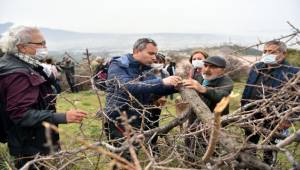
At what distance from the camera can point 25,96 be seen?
10.3 feet

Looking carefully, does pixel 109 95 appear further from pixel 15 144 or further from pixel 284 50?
pixel 284 50

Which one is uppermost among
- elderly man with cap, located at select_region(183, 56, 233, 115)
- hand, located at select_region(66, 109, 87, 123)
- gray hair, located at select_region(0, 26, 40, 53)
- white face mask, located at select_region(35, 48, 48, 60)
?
gray hair, located at select_region(0, 26, 40, 53)

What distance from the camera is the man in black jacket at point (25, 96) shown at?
3137 mm

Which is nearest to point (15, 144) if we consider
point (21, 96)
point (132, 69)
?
point (21, 96)

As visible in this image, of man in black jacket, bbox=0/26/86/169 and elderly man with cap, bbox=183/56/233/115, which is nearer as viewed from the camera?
man in black jacket, bbox=0/26/86/169

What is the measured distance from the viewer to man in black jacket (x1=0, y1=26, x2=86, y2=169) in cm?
314

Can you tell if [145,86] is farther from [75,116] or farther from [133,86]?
[75,116]

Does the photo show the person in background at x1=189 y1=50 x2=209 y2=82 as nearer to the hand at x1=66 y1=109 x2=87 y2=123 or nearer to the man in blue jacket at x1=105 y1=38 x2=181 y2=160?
the man in blue jacket at x1=105 y1=38 x2=181 y2=160

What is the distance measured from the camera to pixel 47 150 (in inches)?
135

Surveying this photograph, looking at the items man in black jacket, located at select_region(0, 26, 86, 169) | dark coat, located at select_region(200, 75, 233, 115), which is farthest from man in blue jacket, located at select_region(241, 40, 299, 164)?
man in black jacket, located at select_region(0, 26, 86, 169)

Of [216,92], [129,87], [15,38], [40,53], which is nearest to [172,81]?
[129,87]

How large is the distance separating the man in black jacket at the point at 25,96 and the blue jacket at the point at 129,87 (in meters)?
0.47

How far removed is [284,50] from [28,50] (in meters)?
2.62

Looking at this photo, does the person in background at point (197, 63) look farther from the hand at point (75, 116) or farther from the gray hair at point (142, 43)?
the hand at point (75, 116)
